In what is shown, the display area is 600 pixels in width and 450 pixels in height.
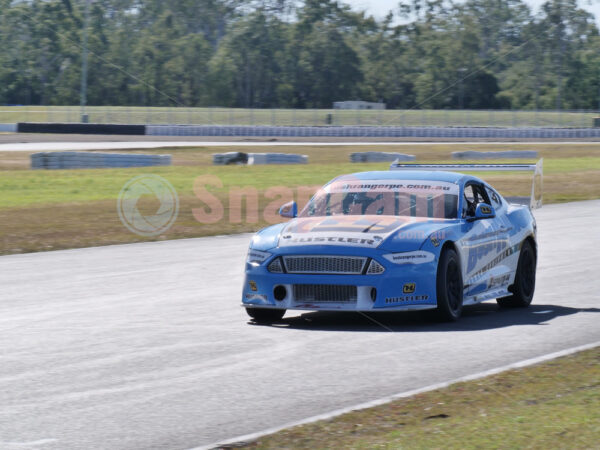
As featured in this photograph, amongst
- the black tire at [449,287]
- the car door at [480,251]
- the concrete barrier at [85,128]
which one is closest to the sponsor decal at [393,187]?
the car door at [480,251]

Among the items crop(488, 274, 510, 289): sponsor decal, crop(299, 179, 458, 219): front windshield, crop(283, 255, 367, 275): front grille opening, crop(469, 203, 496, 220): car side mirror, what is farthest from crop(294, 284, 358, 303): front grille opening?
crop(488, 274, 510, 289): sponsor decal

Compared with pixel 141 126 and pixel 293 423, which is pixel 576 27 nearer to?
pixel 141 126

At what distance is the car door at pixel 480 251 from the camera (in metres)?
9.78

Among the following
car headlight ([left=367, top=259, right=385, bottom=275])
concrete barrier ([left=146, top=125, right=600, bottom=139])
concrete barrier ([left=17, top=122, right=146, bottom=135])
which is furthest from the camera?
concrete barrier ([left=146, top=125, right=600, bottom=139])

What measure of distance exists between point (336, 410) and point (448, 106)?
378 ft

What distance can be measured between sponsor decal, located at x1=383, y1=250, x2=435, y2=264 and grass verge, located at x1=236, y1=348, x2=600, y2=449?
201 cm

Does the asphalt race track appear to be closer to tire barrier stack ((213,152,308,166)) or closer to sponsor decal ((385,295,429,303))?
sponsor decal ((385,295,429,303))

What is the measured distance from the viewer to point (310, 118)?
8381 centimetres

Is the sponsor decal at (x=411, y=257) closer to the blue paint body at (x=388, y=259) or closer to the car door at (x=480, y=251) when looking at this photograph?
the blue paint body at (x=388, y=259)

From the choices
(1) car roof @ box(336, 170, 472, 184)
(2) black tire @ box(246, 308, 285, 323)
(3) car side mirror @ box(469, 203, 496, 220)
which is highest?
(1) car roof @ box(336, 170, 472, 184)

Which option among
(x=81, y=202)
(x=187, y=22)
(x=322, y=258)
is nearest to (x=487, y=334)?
(x=322, y=258)

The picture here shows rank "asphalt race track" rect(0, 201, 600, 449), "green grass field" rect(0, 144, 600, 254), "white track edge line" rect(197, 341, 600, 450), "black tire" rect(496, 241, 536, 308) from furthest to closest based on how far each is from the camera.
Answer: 1. "green grass field" rect(0, 144, 600, 254)
2. "black tire" rect(496, 241, 536, 308)
3. "asphalt race track" rect(0, 201, 600, 449)
4. "white track edge line" rect(197, 341, 600, 450)

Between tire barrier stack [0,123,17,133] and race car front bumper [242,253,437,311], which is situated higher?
race car front bumper [242,253,437,311]

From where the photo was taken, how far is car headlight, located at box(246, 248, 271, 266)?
9258mm
